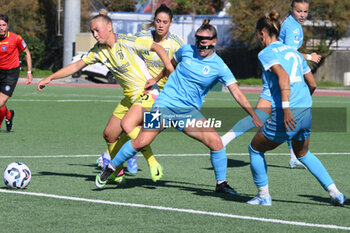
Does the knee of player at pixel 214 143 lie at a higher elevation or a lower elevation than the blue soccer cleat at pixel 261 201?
higher

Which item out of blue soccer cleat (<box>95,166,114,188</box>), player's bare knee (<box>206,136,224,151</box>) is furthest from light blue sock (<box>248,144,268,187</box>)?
blue soccer cleat (<box>95,166,114,188</box>)

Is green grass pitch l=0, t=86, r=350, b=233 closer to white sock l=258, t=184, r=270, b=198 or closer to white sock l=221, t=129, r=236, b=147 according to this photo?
white sock l=258, t=184, r=270, b=198

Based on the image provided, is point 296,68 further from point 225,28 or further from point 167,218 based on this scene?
point 225,28

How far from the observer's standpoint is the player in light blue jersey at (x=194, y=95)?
25.4 feet

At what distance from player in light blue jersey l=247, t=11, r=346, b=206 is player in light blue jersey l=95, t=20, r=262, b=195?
1.89 ft

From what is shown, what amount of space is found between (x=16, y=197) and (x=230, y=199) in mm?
2374

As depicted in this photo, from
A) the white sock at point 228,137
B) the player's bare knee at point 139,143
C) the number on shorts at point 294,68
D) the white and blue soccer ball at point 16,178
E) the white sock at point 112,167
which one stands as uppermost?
the number on shorts at point 294,68

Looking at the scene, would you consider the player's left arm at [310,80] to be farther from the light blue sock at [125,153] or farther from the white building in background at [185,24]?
the white building in background at [185,24]

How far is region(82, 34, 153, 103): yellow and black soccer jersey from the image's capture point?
8.77m

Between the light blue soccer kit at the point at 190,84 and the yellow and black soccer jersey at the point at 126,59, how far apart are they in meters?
0.95

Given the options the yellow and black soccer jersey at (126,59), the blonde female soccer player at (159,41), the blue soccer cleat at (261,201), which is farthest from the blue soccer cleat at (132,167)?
the blue soccer cleat at (261,201)

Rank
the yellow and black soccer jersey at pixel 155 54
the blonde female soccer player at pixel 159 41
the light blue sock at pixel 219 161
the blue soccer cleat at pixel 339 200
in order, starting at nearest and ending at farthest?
1. the blue soccer cleat at pixel 339 200
2. the light blue sock at pixel 219 161
3. the blonde female soccer player at pixel 159 41
4. the yellow and black soccer jersey at pixel 155 54

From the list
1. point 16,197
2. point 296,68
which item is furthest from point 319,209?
point 16,197

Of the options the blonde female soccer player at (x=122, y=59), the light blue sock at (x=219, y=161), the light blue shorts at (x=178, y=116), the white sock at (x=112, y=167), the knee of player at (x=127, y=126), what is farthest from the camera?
the blonde female soccer player at (x=122, y=59)
